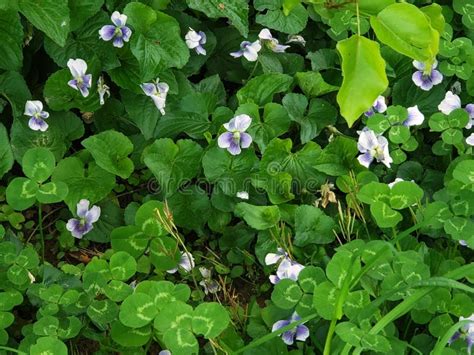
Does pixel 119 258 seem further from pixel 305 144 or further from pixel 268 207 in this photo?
pixel 305 144

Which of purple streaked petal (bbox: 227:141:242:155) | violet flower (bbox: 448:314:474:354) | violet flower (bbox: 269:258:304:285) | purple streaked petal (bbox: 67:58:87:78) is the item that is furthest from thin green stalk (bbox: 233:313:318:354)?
purple streaked petal (bbox: 67:58:87:78)

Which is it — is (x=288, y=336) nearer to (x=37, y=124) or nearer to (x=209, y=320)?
(x=209, y=320)

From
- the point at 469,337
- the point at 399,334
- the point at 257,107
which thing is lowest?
the point at 399,334

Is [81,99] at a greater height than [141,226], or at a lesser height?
greater

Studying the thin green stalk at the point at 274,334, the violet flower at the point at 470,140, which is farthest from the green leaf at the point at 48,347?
the violet flower at the point at 470,140

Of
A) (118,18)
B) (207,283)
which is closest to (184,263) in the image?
(207,283)

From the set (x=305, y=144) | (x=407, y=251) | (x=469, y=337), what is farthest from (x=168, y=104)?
(x=469, y=337)
